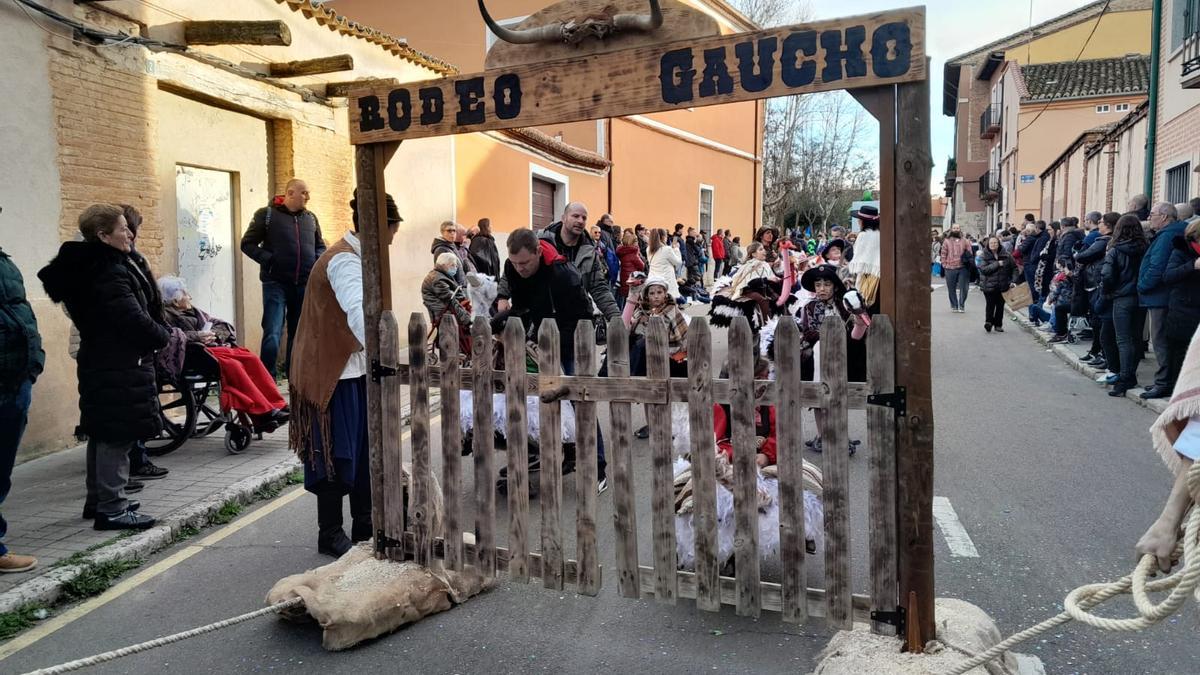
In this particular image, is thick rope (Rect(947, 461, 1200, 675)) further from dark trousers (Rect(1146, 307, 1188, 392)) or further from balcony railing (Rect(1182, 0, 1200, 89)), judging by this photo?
balcony railing (Rect(1182, 0, 1200, 89))

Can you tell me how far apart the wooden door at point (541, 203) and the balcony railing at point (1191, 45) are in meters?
11.7

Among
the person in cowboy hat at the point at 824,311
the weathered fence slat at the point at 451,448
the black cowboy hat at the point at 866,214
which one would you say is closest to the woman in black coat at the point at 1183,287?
the black cowboy hat at the point at 866,214

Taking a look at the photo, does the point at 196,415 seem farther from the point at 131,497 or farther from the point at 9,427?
the point at 9,427

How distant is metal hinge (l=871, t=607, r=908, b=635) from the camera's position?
3199mm

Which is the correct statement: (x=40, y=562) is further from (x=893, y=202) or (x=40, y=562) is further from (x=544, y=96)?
(x=893, y=202)

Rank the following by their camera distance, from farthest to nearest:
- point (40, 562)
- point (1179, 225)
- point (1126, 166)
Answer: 1. point (1126, 166)
2. point (1179, 225)
3. point (40, 562)

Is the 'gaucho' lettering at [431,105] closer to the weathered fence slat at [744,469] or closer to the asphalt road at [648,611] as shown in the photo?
the weathered fence slat at [744,469]

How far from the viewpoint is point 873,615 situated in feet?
→ 10.7

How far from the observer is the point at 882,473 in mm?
3158

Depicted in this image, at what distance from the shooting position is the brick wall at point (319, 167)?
1099 centimetres

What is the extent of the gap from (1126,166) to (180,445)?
19897 millimetres

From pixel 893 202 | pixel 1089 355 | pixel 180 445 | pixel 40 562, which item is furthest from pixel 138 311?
pixel 1089 355

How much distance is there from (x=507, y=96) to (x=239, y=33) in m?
6.16

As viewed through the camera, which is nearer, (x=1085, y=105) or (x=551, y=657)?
(x=551, y=657)
